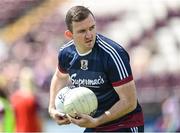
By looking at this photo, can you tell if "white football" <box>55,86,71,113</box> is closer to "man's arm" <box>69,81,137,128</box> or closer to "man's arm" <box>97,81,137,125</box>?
"man's arm" <box>69,81,137,128</box>

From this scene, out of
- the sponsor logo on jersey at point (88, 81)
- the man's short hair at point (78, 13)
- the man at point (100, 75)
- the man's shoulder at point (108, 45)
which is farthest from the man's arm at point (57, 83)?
the man's short hair at point (78, 13)

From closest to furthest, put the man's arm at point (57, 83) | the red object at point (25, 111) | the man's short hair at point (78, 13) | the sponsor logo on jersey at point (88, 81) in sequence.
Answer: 1. the man's short hair at point (78, 13)
2. the sponsor logo on jersey at point (88, 81)
3. the man's arm at point (57, 83)
4. the red object at point (25, 111)

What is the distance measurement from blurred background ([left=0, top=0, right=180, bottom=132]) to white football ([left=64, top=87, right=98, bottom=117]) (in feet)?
30.0

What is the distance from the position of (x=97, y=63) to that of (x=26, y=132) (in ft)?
20.1

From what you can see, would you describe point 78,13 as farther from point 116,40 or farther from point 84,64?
point 116,40

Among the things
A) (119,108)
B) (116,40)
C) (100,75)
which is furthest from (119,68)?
(116,40)

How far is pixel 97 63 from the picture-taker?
601 cm

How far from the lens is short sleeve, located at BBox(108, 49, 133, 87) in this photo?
5.89 m

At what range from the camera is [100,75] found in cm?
600

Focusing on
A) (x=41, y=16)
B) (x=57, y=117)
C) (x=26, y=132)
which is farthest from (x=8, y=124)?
(x=41, y=16)

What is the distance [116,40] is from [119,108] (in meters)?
11.9

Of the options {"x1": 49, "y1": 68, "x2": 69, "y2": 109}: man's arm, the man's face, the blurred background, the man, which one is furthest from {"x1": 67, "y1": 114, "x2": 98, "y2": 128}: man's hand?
the blurred background

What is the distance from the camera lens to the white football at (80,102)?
5914 millimetres

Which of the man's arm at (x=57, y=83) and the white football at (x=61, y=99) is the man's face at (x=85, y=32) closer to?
the white football at (x=61, y=99)
